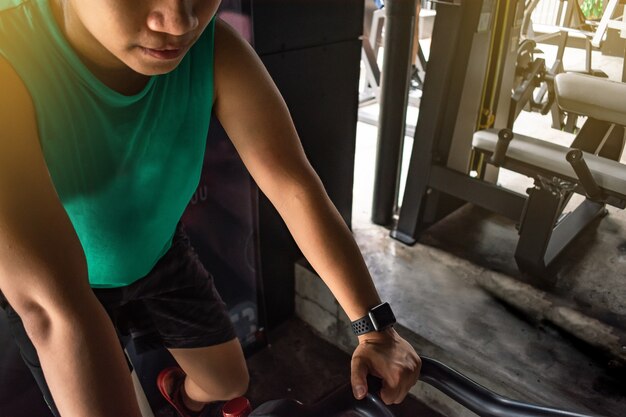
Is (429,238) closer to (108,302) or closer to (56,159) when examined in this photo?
(108,302)

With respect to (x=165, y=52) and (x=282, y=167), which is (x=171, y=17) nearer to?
(x=165, y=52)

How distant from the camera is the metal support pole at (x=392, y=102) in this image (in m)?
2.38

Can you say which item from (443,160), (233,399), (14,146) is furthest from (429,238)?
(14,146)

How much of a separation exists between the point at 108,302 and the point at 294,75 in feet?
3.69

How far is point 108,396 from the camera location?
758 millimetres

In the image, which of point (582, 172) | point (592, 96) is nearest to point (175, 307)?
point (582, 172)

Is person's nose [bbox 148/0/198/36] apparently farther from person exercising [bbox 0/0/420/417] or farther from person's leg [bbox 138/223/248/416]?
person's leg [bbox 138/223/248/416]

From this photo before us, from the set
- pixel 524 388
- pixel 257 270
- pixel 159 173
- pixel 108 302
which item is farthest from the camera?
pixel 257 270

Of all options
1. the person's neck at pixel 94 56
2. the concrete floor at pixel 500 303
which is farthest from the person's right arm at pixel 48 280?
the concrete floor at pixel 500 303

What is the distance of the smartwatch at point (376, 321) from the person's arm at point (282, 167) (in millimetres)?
20

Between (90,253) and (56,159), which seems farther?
(90,253)

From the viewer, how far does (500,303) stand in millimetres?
2246

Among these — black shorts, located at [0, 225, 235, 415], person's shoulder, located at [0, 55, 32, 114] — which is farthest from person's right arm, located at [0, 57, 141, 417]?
black shorts, located at [0, 225, 235, 415]

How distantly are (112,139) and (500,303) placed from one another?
1.84 meters
